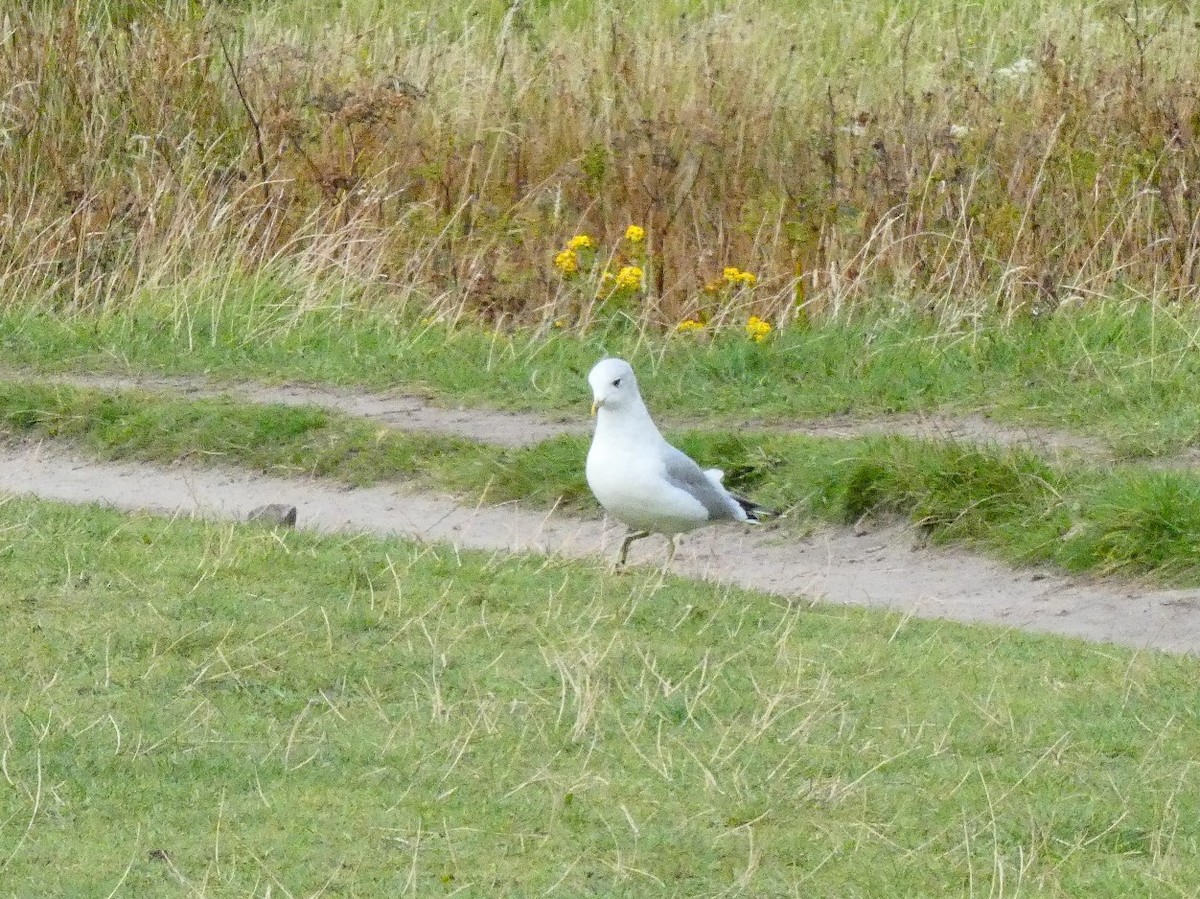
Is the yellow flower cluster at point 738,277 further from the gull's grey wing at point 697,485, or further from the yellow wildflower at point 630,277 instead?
the gull's grey wing at point 697,485

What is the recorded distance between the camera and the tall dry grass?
9.28 metres

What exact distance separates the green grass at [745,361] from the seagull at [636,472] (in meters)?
1.99

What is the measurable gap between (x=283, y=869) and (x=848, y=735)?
53.0 inches

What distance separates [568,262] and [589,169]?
38.0 inches

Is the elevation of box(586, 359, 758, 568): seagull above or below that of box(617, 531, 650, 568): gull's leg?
above

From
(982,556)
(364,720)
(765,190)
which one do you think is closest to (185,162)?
(765,190)

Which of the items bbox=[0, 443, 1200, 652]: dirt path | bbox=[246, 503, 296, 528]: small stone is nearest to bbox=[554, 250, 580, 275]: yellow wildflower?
bbox=[0, 443, 1200, 652]: dirt path

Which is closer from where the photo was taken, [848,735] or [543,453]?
[848,735]

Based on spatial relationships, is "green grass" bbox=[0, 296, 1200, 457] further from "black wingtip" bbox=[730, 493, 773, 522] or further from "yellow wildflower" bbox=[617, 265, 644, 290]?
"black wingtip" bbox=[730, 493, 773, 522]

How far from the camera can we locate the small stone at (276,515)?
6.52m

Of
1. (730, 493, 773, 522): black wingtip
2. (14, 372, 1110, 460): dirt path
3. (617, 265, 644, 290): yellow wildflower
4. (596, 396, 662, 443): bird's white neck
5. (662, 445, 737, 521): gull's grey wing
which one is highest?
(596, 396, 662, 443): bird's white neck

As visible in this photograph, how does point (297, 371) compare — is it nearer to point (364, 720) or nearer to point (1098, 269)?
point (1098, 269)

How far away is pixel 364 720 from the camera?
4457 mm

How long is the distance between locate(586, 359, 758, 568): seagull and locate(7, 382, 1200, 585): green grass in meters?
0.95
